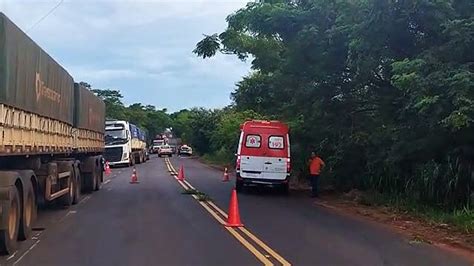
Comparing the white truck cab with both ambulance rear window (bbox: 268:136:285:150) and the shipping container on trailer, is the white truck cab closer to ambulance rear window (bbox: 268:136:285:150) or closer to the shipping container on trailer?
the shipping container on trailer

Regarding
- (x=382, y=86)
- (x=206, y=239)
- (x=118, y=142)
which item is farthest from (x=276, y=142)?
(x=118, y=142)

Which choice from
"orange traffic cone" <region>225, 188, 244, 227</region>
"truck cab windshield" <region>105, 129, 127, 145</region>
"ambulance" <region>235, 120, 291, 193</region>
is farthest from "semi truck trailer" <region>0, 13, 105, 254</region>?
"truck cab windshield" <region>105, 129, 127, 145</region>

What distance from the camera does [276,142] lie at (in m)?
23.4

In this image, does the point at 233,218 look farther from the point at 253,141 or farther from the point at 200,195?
the point at 253,141

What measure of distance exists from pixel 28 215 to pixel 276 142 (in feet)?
41.0

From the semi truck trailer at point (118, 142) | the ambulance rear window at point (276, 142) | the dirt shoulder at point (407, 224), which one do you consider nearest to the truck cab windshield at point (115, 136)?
the semi truck trailer at point (118, 142)

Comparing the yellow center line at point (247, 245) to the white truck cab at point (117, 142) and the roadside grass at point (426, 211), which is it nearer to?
the roadside grass at point (426, 211)

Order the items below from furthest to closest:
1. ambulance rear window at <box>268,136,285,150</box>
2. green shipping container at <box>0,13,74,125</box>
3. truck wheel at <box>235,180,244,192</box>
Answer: truck wheel at <box>235,180,244,192</box>, ambulance rear window at <box>268,136,285,150</box>, green shipping container at <box>0,13,74,125</box>

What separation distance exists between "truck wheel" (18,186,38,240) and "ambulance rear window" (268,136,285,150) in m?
11.8

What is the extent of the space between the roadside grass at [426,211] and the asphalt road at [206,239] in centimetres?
147

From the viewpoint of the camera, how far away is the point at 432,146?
1664 centimetres

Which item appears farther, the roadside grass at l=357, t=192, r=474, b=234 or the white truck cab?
the white truck cab

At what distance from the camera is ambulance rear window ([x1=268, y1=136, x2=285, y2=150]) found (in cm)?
2334

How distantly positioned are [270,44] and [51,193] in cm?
1751
